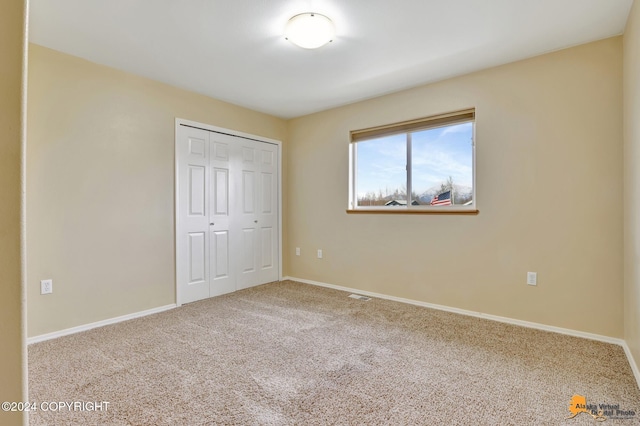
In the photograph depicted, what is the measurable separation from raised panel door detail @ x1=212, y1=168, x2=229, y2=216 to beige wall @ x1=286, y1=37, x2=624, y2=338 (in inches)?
69.1

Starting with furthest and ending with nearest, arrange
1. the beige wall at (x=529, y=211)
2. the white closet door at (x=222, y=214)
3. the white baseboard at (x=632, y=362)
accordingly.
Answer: the white closet door at (x=222, y=214) < the beige wall at (x=529, y=211) < the white baseboard at (x=632, y=362)

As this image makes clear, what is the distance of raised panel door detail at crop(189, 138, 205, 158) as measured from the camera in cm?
356

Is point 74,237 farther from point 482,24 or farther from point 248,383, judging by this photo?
point 482,24

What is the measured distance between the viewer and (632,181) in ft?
6.81

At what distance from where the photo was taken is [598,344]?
7.86 feet

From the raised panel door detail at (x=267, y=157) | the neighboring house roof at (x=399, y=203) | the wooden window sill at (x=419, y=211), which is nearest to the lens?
the wooden window sill at (x=419, y=211)

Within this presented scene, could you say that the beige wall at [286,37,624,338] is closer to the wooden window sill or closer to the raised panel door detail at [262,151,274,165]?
the wooden window sill

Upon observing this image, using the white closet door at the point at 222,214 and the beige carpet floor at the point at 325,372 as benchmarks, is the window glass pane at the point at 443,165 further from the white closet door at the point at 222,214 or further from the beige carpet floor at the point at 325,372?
the white closet door at the point at 222,214

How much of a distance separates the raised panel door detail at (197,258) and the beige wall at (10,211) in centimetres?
299

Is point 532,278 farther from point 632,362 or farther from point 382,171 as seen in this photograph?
point 382,171

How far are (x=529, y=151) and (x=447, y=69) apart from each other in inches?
42.2

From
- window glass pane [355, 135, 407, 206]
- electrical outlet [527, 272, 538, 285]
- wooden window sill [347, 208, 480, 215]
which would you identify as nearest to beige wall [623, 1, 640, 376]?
electrical outlet [527, 272, 538, 285]

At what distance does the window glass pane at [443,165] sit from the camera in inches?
127

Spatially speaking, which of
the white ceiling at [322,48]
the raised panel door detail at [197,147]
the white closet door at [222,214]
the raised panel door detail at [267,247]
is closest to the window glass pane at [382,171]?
the white ceiling at [322,48]
